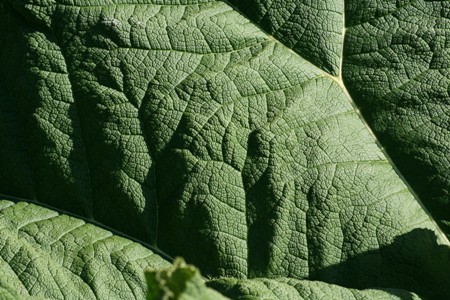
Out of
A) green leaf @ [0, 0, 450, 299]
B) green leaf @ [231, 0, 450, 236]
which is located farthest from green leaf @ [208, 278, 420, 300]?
green leaf @ [231, 0, 450, 236]

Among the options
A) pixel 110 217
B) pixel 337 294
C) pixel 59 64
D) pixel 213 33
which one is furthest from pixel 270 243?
pixel 59 64

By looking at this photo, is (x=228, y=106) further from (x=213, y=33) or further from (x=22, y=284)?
(x=22, y=284)

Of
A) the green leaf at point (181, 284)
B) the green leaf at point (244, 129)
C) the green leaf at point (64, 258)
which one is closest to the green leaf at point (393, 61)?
the green leaf at point (244, 129)

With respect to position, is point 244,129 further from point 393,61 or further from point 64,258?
point 64,258

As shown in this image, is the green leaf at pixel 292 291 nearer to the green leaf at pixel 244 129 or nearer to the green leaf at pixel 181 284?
the green leaf at pixel 244 129

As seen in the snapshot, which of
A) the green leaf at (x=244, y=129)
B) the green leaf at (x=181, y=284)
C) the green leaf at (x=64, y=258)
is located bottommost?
the green leaf at (x=64, y=258)

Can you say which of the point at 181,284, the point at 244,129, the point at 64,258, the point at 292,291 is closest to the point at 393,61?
the point at 244,129

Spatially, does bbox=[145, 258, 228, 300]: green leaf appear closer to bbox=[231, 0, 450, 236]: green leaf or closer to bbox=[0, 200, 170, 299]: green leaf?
bbox=[0, 200, 170, 299]: green leaf
